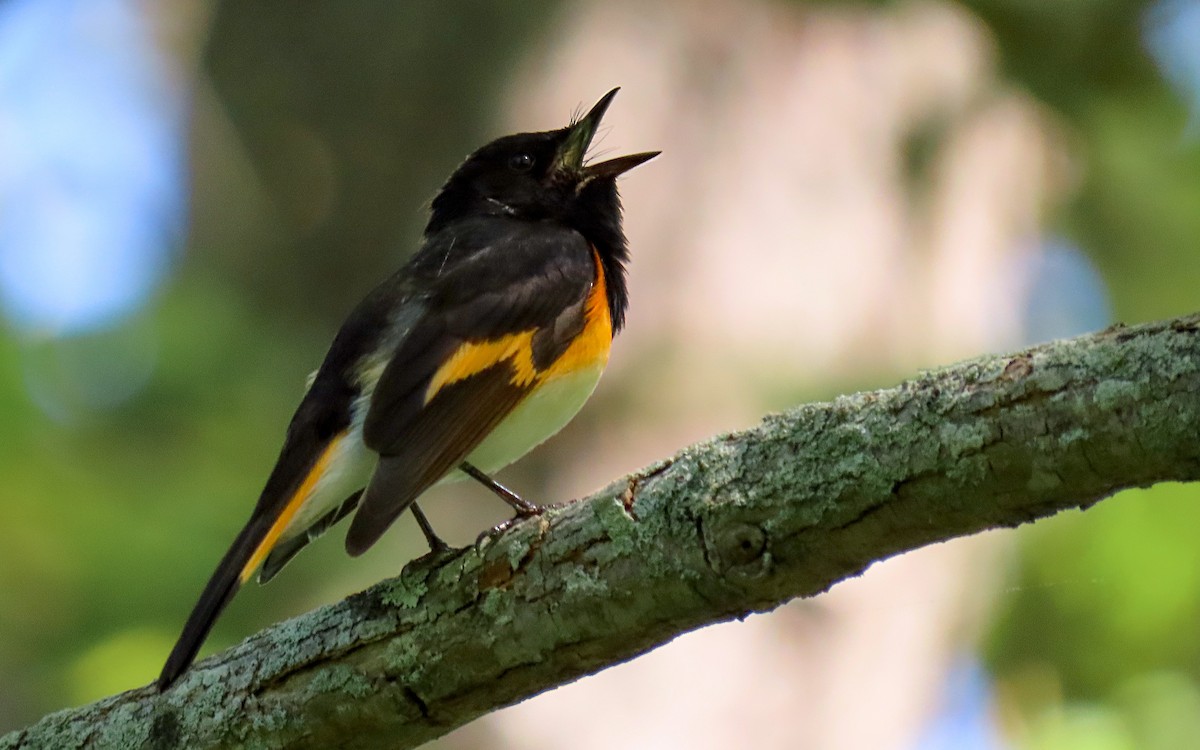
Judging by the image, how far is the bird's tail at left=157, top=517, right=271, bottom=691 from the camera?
2.43m

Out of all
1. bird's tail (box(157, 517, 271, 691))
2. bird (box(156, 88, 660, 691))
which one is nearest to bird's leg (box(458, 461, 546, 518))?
bird (box(156, 88, 660, 691))

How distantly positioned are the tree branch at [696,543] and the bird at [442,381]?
0.62ft

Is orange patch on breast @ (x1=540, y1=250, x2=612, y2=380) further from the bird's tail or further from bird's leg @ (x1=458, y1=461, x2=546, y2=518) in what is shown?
the bird's tail

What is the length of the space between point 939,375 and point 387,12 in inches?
147

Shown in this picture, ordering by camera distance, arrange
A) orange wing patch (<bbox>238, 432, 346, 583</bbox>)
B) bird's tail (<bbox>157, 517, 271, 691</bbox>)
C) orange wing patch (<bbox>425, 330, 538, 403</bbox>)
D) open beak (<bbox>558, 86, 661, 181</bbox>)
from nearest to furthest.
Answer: bird's tail (<bbox>157, 517, 271, 691</bbox>) → orange wing patch (<bbox>238, 432, 346, 583</bbox>) → orange wing patch (<bbox>425, 330, 538, 403</bbox>) → open beak (<bbox>558, 86, 661, 181</bbox>)

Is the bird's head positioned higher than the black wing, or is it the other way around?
the bird's head

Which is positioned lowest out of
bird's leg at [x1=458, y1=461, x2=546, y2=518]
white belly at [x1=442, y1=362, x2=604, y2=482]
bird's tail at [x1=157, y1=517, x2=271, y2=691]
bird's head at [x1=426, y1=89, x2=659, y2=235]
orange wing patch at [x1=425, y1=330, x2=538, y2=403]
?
bird's tail at [x1=157, y1=517, x2=271, y2=691]

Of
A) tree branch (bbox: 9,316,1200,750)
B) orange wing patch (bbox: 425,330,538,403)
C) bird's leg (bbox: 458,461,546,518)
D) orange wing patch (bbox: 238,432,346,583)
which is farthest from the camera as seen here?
bird's leg (bbox: 458,461,546,518)

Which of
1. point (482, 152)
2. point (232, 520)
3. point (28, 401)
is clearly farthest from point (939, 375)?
point (28, 401)

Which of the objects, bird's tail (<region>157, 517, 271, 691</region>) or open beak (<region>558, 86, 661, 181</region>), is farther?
open beak (<region>558, 86, 661, 181</region>)

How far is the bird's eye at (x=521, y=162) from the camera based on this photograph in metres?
3.86

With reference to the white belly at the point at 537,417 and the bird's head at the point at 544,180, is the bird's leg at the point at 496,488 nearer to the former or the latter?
the white belly at the point at 537,417

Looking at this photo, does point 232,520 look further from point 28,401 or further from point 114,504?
point 28,401

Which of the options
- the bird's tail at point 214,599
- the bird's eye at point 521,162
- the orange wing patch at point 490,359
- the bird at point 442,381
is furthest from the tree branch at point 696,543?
the bird's eye at point 521,162
